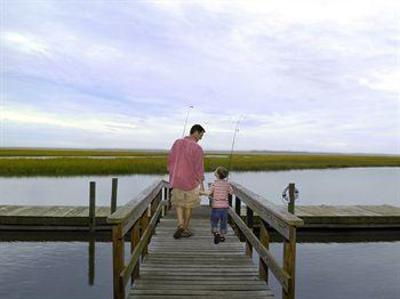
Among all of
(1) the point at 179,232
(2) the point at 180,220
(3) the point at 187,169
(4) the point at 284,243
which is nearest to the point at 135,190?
(1) the point at 179,232

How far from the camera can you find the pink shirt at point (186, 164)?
26.5ft

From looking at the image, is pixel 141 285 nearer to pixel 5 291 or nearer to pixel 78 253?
pixel 5 291

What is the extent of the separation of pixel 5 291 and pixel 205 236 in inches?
172

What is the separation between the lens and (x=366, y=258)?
13.9 meters

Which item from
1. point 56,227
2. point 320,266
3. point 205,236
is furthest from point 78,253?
point 320,266

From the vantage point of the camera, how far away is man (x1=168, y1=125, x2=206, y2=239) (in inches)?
318

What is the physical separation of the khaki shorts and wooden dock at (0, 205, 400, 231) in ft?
28.0

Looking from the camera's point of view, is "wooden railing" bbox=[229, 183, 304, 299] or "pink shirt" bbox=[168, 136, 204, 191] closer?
"wooden railing" bbox=[229, 183, 304, 299]

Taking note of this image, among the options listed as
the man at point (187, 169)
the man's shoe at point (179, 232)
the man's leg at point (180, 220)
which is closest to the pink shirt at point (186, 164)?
the man at point (187, 169)

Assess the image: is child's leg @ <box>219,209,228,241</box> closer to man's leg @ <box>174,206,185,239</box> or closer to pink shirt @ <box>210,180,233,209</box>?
pink shirt @ <box>210,180,233,209</box>

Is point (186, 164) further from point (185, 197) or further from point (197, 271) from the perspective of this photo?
point (197, 271)

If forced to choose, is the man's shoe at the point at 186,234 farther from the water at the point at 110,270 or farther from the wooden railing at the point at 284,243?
the water at the point at 110,270

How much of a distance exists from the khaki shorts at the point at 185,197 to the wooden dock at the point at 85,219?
852 cm

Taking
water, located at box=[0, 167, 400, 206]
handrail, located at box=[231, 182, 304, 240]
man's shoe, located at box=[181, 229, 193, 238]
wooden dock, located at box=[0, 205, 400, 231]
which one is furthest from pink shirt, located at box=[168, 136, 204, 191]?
water, located at box=[0, 167, 400, 206]
